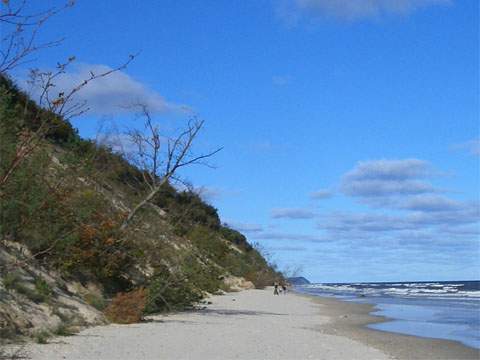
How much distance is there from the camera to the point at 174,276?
2088 centimetres

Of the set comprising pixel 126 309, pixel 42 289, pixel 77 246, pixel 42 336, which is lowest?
pixel 42 336

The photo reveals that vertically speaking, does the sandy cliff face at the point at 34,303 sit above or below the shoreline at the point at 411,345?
above

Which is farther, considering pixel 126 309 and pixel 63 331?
pixel 126 309

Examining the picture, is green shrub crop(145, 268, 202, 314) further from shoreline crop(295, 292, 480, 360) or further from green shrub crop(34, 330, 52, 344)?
green shrub crop(34, 330, 52, 344)

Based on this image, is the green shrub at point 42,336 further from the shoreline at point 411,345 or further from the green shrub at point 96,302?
the shoreline at point 411,345

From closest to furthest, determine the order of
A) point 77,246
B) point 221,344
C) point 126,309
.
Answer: point 221,344
point 126,309
point 77,246

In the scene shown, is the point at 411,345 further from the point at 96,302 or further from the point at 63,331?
the point at 63,331

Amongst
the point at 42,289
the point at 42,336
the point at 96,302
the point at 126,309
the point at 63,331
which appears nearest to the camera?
the point at 42,336

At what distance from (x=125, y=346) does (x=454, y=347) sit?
9820mm

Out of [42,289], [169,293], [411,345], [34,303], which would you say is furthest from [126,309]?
[411,345]

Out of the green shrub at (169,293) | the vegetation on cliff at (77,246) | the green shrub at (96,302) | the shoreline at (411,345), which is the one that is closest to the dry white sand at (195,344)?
the shoreline at (411,345)

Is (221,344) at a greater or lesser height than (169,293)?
lesser

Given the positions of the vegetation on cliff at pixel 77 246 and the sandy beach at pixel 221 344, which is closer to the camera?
the sandy beach at pixel 221 344

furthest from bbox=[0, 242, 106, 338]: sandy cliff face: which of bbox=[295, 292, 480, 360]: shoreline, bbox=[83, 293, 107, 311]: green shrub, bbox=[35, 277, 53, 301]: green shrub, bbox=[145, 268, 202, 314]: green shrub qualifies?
bbox=[295, 292, 480, 360]: shoreline
